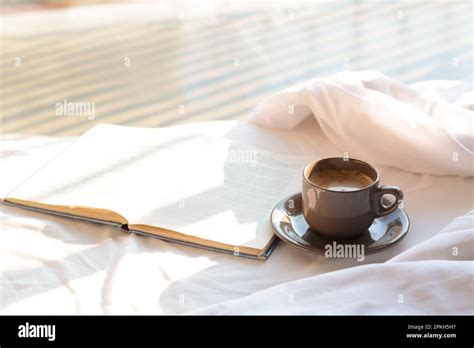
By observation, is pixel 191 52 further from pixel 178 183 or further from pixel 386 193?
pixel 386 193

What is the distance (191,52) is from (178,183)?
128 centimetres

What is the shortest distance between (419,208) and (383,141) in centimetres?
13

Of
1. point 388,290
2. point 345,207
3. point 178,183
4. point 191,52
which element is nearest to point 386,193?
point 345,207

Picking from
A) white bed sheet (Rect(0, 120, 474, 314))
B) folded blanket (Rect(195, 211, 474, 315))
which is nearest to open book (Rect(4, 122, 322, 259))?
white bed sheet (Rect(0, 120, 474, 314))

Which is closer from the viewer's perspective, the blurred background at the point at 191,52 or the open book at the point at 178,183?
the open book at the point at 178,183

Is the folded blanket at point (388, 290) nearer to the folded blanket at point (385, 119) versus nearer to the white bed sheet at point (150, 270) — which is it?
the white bed sheet at point (150, 270)

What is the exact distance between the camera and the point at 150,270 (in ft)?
2.48

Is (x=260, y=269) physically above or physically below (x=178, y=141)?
below

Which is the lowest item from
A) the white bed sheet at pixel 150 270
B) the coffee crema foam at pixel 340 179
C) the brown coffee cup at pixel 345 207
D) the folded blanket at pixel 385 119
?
the white bed sheet at pixel 150 270

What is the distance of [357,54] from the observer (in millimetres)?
2066

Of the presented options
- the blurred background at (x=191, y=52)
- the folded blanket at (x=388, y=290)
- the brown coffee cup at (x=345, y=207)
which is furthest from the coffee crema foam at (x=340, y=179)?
the blurred background at (x=191, y=52)

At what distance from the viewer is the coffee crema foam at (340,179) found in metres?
0.81

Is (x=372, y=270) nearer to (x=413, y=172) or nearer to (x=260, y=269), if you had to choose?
(x=260, y=269)

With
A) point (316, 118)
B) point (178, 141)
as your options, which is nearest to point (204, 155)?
point (178, 141)
